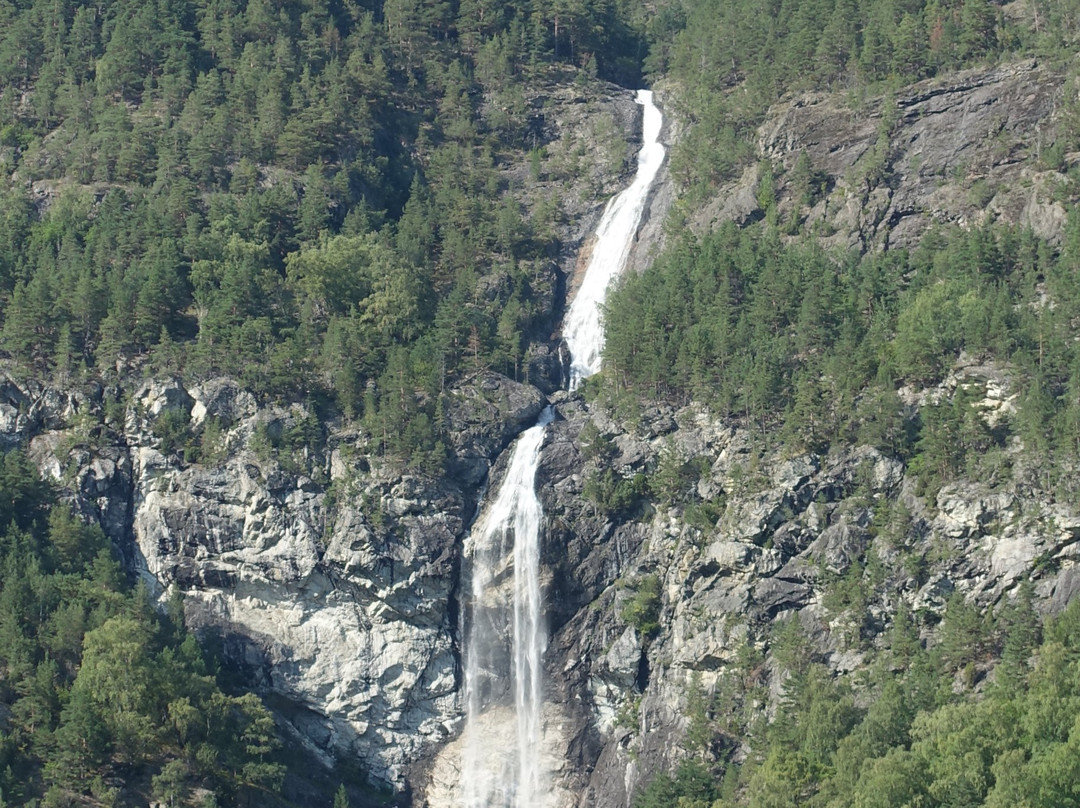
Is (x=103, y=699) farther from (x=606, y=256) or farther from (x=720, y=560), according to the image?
(x=606, y=256)

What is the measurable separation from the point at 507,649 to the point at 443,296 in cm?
2542

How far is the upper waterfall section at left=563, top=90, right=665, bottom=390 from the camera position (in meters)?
108

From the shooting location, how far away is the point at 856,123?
355 feet

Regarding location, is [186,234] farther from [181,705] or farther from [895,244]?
[895,244]

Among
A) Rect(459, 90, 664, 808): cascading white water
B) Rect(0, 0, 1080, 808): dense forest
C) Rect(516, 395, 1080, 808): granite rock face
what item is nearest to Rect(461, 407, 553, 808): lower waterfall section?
Rect(459, 90, 664, 808): cascading white water

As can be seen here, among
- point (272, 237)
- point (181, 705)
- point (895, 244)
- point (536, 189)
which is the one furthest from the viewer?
point (536, 189)

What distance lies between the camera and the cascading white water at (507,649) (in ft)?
300

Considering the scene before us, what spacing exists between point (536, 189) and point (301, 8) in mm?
25178

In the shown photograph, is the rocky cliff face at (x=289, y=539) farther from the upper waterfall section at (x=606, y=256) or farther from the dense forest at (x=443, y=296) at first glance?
the upper waterfall section at (x=606, y=256)

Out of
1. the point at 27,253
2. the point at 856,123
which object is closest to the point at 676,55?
the point at 856,123

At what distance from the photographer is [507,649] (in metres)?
93.3

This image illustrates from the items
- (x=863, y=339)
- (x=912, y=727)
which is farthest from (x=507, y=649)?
(x=912, y=727)

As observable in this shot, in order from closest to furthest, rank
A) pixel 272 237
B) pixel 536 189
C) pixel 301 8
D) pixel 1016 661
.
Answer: pixel 1016 661 < pixel 272 237 < pixel 536 189 < pixel 301 8

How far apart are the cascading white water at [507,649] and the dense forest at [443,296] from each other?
5.12 m
